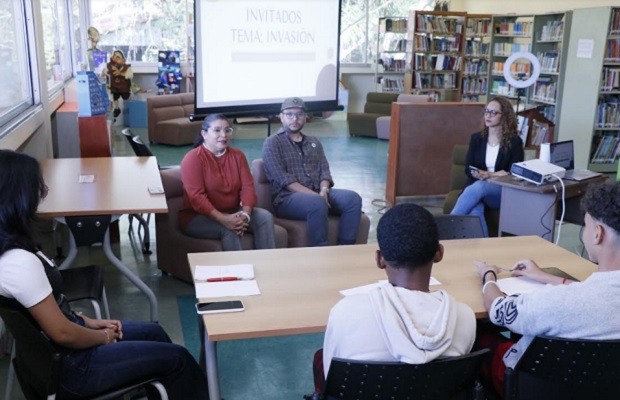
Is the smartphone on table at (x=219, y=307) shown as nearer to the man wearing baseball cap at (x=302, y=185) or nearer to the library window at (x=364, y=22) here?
the man wearing baseball cap at (x=302, y=185)

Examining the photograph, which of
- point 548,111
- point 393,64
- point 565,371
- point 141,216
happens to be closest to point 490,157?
point 141,216

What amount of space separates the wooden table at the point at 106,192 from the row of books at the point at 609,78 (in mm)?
5923

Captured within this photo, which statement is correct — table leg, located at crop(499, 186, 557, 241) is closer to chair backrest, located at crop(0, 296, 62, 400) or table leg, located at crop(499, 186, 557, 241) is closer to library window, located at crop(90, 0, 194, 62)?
chair backrest, located at crop(0, 296, 62, 400)

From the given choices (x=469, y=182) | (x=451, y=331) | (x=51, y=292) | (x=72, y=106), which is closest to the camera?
(x=451, y=331)

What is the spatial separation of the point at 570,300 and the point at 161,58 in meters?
10.7

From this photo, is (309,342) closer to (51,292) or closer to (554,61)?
(51,292)

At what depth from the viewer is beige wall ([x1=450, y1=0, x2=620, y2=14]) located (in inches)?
354

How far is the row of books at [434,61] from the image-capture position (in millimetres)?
10947

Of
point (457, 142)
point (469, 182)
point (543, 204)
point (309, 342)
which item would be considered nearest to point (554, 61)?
point (457, 142)

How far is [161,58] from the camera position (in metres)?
11.4

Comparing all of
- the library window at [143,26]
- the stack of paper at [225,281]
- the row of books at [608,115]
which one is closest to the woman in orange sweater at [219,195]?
the stack of paper at [225,281]

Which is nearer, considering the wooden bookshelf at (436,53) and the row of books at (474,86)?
the wooden bookshelf at (436,53)

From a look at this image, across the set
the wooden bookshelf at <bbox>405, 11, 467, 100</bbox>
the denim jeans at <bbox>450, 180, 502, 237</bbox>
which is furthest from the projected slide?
the wooden bookshelf at <bbox>405, 11, 467, 100</bbox>

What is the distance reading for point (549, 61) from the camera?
28.1 ft
